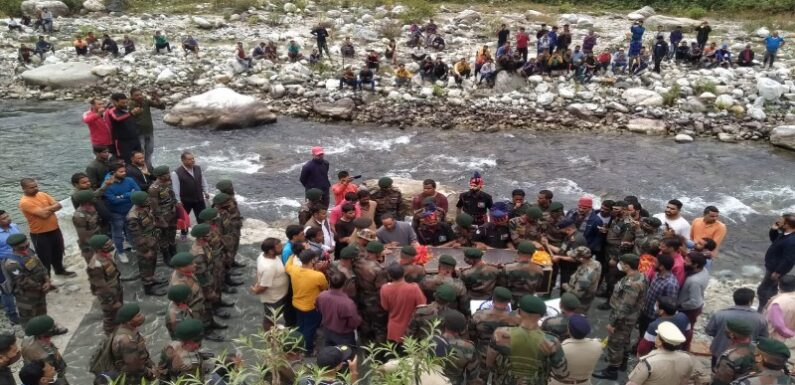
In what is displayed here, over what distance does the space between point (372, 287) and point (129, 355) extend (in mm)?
2708

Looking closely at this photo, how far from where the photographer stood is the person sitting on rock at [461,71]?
69.0 ft

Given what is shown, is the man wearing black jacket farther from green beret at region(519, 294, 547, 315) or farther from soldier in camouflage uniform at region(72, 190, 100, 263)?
soldier in camouflage uniform at region(72, 190, 100, 263)

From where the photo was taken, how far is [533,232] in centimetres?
888

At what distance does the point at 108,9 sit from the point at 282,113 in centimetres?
1957

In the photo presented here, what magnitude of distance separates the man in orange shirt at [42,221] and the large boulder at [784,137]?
1785 cm

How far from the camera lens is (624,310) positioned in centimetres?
702

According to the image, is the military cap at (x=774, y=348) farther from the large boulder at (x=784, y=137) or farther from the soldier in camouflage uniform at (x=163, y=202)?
the large boulder at (x=784, y=137)

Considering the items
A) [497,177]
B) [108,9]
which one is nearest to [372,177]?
[497,177]

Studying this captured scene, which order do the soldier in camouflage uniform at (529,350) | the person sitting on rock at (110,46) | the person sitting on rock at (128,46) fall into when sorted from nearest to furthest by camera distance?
1. the soldier in camouflage uniform at (529,350)
2. the person sitting on rock at (128,46)
3. the person sitting on rock at (110,46)

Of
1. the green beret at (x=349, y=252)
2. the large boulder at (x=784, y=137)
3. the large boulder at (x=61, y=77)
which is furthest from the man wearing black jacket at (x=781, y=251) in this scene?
the large boulder at (x=61, y=77)

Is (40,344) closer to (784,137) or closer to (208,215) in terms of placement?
(208,215)

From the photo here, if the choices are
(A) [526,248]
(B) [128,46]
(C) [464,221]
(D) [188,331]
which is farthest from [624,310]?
(B) [128,46]

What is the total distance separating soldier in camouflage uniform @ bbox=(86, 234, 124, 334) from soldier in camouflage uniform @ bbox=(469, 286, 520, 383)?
4483 millimetres

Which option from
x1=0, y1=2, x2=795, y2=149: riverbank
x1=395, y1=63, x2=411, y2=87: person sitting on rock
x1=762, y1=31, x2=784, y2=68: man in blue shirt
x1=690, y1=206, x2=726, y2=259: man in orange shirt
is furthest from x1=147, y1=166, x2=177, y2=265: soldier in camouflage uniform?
x1=762, y1=31, x2=784, y2=68: man in blue shirt
